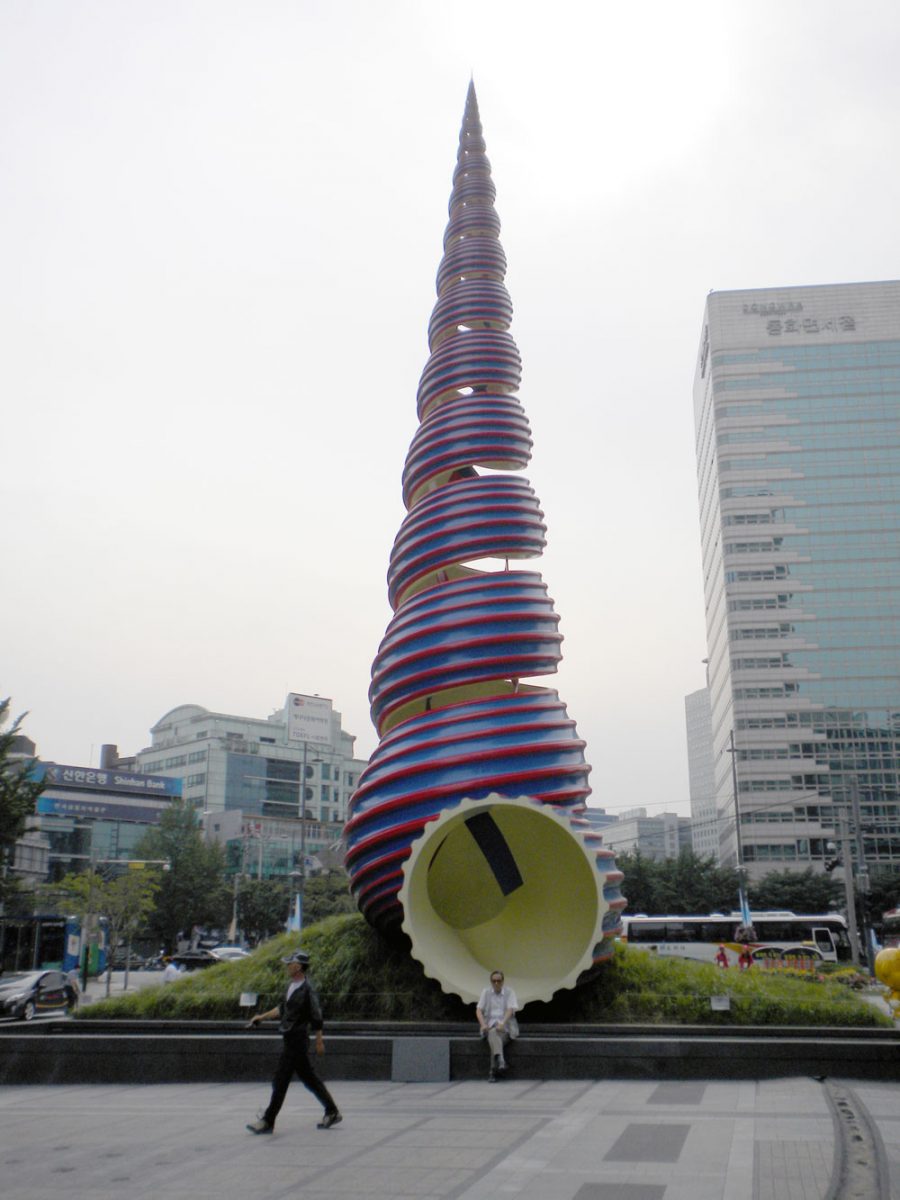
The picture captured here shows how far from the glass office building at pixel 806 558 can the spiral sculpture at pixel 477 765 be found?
65.9 meters

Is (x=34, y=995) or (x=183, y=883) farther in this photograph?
(x=183, y=883)

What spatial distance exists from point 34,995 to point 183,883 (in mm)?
35528

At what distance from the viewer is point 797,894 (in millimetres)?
65125

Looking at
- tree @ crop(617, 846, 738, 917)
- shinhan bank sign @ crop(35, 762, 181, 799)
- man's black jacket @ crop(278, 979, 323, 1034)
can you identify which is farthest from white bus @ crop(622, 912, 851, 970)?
shinhan bank sign @ crop(35, 762, 181, 799)

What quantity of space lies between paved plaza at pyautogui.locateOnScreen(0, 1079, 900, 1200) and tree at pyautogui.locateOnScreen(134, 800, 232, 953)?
49701 millimetres

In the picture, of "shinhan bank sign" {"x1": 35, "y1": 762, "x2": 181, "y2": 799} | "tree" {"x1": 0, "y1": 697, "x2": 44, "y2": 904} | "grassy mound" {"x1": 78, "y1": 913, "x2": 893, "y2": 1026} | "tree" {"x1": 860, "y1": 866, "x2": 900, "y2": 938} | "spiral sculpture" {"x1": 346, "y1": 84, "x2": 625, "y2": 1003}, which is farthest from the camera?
"shinhan bank sign" {"x1": 35, "y1": 762, "x2": 181, "y2": 799}

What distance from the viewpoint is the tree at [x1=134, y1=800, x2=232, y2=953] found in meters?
59.2

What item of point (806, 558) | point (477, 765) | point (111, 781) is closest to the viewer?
point (477, 765)

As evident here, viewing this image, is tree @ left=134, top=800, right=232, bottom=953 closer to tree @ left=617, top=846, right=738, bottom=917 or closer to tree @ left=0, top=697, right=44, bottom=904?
tree @ left=617, top=846, right=738, bottom=917

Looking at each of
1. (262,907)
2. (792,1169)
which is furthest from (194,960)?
(792,1169)

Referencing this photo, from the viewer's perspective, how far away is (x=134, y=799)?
76750 mm

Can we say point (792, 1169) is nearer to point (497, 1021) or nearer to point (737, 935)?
→ point (497, 1021)

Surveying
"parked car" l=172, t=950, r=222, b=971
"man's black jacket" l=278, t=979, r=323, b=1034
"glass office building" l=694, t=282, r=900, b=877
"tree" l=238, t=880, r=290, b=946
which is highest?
"glass office building" l=694, t=282, r=900, b=877

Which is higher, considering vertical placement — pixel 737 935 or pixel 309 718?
pixel 309 718
